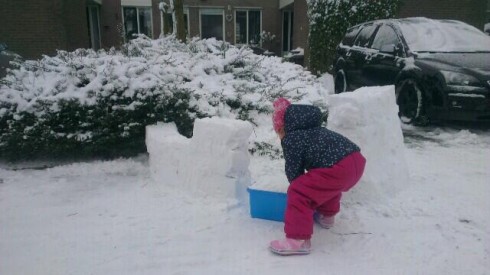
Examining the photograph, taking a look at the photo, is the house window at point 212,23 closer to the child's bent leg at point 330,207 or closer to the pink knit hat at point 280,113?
the pink knit hat at point 280,113

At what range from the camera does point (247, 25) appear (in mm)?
20406

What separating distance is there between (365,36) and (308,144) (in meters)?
5.83

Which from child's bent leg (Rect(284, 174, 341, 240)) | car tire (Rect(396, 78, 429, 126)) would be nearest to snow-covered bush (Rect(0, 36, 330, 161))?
child's bent leg (Rect(284, 174, 341, 240))

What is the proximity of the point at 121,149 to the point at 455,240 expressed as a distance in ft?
11.0

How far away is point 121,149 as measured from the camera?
4473 millimetres

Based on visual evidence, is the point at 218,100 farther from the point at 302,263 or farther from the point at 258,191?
the point at 302,263

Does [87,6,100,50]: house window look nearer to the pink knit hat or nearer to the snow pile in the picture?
the snow pile

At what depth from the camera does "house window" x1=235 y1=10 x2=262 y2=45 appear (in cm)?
2028

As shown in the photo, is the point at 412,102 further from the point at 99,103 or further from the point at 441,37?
the point at 99,103

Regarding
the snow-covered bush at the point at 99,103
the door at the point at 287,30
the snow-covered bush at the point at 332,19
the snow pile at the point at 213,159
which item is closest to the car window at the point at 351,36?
A: the snow-covered bush at the point at 332,19

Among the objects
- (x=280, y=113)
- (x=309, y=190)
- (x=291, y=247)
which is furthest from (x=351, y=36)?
(x=291, y=247)

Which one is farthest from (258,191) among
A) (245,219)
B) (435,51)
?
(435,51)

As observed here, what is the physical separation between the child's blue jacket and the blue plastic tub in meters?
0.33

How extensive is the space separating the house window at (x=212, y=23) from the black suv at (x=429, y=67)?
13.5 meters
